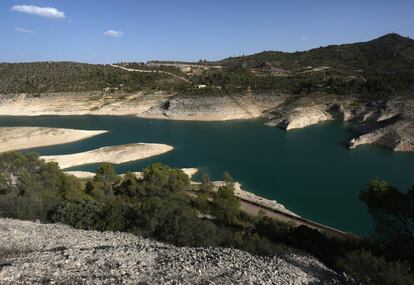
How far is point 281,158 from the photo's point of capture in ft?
179

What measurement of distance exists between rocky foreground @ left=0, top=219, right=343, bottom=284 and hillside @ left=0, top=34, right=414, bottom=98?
70.2 m

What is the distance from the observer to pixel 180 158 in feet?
181

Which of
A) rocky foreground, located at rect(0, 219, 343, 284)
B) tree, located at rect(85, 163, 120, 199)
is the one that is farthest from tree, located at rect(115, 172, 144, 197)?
rocky foreground, located at rect(0, 219, 343, 284)

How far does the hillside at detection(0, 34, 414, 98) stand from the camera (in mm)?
89750

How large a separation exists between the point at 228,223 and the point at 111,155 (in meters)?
29.7

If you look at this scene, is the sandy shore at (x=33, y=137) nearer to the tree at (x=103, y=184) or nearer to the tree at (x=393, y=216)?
the tree at (x=103, y=184)

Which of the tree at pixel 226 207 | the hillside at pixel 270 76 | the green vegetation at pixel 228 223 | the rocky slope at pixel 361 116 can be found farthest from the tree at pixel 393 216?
the hillside at pixel 270 76

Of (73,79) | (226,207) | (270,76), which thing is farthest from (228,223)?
(73,79)

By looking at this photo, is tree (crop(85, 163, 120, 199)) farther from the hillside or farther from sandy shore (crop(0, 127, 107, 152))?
the hillside

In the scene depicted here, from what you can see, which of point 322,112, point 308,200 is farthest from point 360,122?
point 308,200

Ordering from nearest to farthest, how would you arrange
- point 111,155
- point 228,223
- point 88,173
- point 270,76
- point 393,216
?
point 393,216 → point 228,223 → point 88,173 → point 111,155 → point 270,76

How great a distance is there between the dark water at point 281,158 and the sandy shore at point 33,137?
8.41ft

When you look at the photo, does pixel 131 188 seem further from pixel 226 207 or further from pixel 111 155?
pixel 111 155

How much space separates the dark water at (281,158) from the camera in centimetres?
3834
